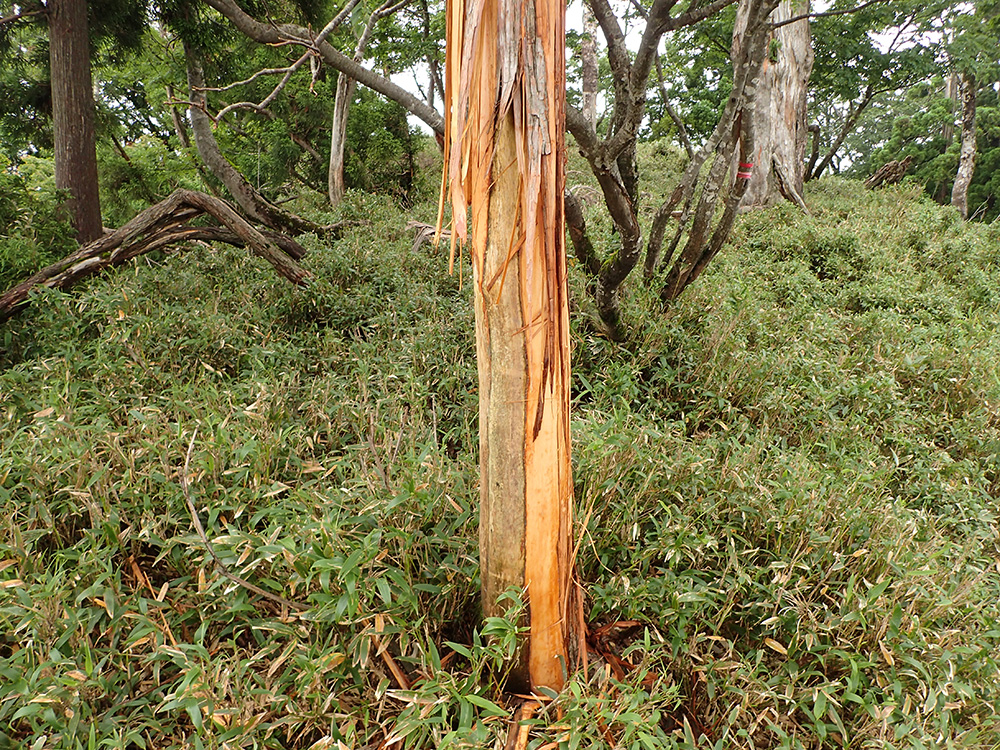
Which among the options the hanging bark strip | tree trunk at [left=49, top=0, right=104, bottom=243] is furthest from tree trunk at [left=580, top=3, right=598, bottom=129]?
the hanging bark strip

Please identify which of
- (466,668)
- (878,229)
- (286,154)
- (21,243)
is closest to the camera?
(466,668)

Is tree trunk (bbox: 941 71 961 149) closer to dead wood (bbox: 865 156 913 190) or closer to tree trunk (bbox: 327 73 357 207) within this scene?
dead wood (bbox: 865 156 913 190)

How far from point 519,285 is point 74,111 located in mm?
5495

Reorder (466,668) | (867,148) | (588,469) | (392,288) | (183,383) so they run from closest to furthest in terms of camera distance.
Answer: (466,668), (588,469), (183,383), (392,288), (867,148)

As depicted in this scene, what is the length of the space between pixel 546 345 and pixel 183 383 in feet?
8.32

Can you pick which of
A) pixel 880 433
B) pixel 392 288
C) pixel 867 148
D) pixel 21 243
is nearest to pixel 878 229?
pixel 880 433

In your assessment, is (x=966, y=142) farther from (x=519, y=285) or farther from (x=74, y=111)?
(x=74, y=111)

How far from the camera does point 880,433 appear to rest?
12.1ft

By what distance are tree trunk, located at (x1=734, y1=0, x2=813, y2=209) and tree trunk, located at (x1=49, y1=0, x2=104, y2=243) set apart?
305 inches

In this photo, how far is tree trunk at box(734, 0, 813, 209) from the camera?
9.12 metres

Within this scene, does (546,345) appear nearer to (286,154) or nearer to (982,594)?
→ (982,594)

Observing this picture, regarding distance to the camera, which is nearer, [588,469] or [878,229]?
[588,469]

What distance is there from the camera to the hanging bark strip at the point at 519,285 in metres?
1.67

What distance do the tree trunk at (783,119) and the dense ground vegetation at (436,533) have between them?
5.45m
